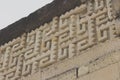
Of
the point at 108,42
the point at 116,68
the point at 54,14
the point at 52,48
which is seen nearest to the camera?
the point at 116,68

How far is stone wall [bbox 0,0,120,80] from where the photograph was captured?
138 inches

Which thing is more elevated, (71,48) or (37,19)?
(37,19)

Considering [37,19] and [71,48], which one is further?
[37,19]

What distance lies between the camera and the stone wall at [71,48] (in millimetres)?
3502

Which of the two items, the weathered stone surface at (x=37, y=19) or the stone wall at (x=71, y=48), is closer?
the stone wall at (x=71, y=48)

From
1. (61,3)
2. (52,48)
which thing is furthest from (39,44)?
(61,3)

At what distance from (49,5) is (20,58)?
69cm

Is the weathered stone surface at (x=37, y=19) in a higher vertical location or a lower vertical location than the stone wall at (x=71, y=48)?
higher

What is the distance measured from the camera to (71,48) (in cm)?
385

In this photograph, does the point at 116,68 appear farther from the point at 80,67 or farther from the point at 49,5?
the point at 49,5

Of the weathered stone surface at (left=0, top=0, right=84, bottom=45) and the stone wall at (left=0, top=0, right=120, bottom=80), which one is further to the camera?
the weathered stone surface at (left=0, top=0, right=84, bottom=45)

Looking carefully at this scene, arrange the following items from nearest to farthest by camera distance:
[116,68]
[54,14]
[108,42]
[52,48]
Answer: [116,68]
[108,42]
[52,48]
[54,14]

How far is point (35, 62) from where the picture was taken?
4.08 m

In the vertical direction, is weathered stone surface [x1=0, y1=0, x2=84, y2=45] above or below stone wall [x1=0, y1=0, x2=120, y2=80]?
above
